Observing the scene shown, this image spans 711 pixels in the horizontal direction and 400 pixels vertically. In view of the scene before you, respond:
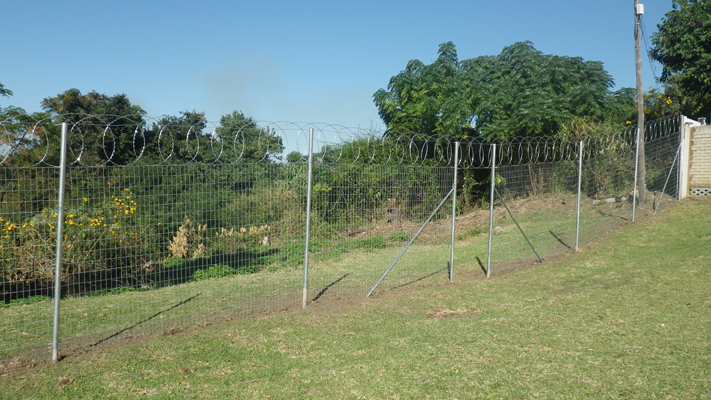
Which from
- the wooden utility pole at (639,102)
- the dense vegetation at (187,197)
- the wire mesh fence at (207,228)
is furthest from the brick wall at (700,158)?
the wire mesh fence at (207,228)

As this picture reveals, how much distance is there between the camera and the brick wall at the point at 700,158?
520 inches

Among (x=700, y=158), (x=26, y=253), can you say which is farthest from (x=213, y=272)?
(x=700, y=158)

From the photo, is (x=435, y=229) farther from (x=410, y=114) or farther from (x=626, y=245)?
(x=410, y=114)

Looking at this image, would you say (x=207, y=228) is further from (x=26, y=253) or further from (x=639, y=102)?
(x=639, y=102)

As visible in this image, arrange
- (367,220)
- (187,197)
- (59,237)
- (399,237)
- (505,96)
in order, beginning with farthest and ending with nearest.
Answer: (505,96), (399,237), (367,220), (187,197), (59,237)

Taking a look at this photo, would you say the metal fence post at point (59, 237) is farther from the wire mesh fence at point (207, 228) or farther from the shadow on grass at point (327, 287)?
the shadow on grass at point (327, 287)

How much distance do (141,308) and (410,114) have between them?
12980mm

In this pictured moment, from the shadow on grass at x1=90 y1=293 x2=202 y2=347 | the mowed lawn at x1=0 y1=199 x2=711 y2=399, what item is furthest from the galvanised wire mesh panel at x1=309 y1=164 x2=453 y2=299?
the shadow on grass at x1=90 y1=293 x2=202 y2=347

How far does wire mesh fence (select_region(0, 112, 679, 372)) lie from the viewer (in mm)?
5281

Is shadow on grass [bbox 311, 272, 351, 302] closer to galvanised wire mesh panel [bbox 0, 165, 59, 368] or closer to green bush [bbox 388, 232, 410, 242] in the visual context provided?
green bush [bbox 388, 232, 410, 242]

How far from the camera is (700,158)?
13328mm

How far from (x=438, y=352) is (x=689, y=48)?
54.0 ft

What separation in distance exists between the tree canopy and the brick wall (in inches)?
127

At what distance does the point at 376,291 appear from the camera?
7.28m
